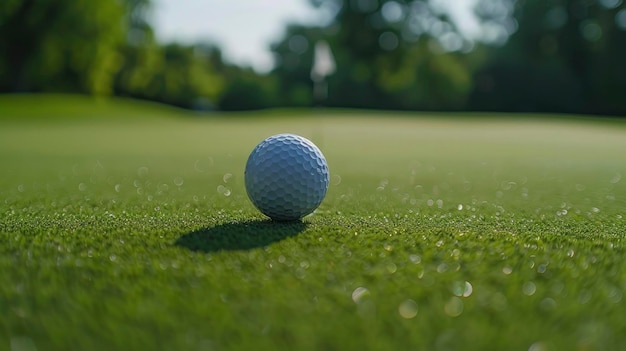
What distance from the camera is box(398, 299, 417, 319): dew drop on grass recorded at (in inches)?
53.4

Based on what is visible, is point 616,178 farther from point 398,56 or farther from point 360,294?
point 398,56

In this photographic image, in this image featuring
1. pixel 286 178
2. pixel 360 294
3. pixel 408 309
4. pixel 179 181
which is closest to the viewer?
pixel 408 309

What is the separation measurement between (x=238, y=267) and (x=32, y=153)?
6.36m

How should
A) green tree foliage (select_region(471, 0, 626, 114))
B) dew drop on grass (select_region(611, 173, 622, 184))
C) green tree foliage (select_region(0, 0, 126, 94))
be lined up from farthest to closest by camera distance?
1. green tree foliage (select_region(471, 0, 626, 114))
2. green tree foliage (select_region(0, 0, 126, 94))
3. dew drop on grass (select_region(611, 173, 622, 184))

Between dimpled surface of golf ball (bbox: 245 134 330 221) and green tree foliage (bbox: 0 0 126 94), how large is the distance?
24.3 m

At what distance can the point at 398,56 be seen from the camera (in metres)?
33.9

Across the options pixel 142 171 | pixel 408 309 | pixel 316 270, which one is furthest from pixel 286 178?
pixel 142 171

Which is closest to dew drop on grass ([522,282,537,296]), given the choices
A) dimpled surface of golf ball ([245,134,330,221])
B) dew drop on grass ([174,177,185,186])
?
dimpled surface of golf ball ([245,134,330,221])

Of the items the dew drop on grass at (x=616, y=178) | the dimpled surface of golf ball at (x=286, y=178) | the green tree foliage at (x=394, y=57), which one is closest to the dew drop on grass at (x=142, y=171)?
the dimpled surface of golf ball at (x=286, y=178)

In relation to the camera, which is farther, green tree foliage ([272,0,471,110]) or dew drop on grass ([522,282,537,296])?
green tree foliage ([272,0,471,110])

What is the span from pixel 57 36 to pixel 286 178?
2546 cm

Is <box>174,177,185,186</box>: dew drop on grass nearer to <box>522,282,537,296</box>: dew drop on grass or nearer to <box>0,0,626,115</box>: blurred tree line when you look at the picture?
<box>522,282,537,296</box>: dew drop on grass

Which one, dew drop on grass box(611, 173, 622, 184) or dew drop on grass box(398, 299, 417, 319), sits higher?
dew drop on grass box(398, 299, 417, 319)

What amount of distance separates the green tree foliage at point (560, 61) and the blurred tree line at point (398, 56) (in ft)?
0.21
